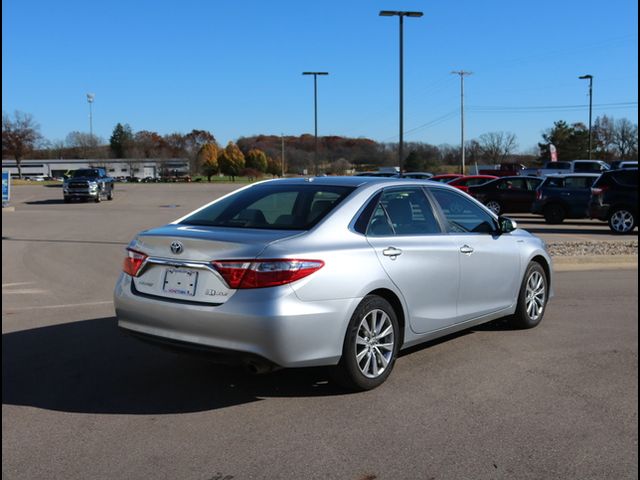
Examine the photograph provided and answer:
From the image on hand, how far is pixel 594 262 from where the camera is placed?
11422mm

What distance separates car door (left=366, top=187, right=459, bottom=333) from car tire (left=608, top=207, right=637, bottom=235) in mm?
13887

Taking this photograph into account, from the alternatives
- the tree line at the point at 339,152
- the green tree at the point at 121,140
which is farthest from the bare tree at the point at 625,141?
the green tree at the point at 121,140

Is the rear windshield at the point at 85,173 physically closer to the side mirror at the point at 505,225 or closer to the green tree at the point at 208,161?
the side mirror at the point at 505,225

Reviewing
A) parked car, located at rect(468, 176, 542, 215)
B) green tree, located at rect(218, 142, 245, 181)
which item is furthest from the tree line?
parked car, located at rect(468, 176, 542, 215)

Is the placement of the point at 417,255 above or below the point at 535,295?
above

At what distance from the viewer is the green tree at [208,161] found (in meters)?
109

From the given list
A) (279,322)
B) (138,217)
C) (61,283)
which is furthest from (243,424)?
(138,217)

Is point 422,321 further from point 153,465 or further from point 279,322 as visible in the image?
point 153,465

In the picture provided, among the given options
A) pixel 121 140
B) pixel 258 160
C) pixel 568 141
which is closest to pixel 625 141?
pixel 568 141

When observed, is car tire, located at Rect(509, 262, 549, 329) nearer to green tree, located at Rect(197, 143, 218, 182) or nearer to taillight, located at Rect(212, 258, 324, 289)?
taillight, located at Rect(212, 258, 324, 289)

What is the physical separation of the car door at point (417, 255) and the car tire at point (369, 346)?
0.24 m

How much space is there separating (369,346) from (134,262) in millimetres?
1882

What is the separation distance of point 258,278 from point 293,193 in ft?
4.39

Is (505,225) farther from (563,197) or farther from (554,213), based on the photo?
(554,213)
